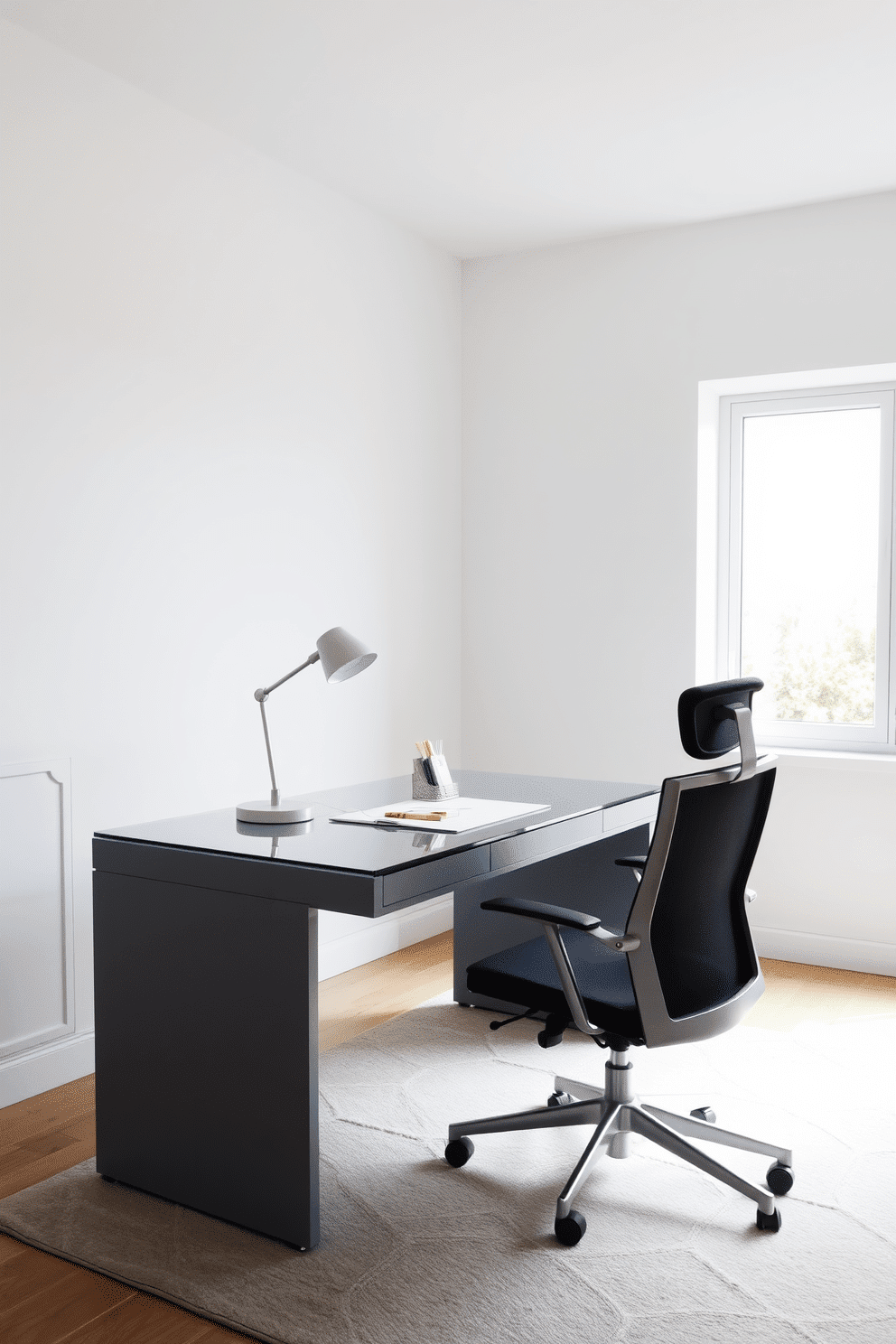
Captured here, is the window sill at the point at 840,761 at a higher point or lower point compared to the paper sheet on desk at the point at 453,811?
lower

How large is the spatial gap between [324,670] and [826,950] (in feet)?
8.24

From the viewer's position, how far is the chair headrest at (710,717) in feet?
7.06

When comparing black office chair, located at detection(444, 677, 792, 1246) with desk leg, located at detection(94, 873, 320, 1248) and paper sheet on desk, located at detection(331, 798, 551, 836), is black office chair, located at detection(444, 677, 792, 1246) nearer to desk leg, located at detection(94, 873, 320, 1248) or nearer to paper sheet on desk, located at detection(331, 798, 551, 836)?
paper sheet on desk, located at detection(331, 798, 551, 836)

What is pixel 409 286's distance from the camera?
4473 millimetres

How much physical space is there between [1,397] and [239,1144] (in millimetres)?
1874

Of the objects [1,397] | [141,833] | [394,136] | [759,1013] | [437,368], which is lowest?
[759,1013]

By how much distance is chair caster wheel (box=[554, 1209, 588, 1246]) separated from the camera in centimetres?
219

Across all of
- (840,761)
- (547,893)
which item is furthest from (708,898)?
(840,761)

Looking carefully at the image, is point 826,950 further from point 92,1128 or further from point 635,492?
point 92,1128

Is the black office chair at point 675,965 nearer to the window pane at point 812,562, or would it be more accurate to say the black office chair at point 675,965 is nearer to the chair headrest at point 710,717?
the chair headrest at point 710,717

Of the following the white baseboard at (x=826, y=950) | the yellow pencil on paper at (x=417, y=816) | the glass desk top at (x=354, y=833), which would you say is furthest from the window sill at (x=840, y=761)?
the yellow pencil on paper at (x=417, y=816)

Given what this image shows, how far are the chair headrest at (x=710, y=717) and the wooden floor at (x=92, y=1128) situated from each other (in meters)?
1.32

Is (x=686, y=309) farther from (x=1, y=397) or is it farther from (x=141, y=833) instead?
(x=141, y=833)

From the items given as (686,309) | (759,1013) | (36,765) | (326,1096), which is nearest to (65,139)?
(36,765)
